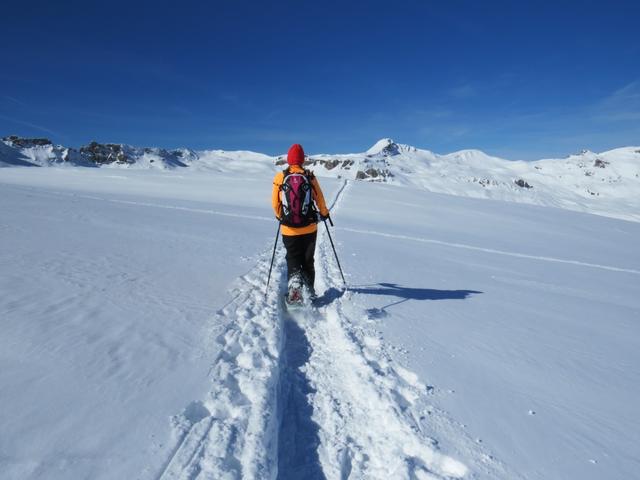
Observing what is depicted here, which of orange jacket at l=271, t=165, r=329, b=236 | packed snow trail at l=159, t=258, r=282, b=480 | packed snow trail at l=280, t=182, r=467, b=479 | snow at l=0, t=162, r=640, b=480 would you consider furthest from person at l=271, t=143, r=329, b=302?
packed snow trail at l=159, t=258, r=282, b=480

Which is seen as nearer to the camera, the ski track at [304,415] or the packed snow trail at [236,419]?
the packed snow trail at [236,419]

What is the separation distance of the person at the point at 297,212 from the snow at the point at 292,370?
1.77 feet

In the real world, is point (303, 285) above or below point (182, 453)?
above

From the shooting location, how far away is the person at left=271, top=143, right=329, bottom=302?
512cm

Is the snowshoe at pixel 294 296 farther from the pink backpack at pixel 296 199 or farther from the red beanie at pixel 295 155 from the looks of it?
the red beanie at pixel 295 155

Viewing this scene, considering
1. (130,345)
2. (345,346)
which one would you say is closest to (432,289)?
(345,346)

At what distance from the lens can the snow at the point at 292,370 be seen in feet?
7.77

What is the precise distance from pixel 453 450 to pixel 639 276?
439 inches

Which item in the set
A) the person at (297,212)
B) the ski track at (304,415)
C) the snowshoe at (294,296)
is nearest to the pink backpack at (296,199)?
the person at (297,212)

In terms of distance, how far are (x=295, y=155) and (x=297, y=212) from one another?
81 centimetres

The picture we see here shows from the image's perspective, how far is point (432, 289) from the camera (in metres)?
6.77

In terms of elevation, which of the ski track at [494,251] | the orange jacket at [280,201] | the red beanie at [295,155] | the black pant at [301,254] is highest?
the red beanie at [295,155]

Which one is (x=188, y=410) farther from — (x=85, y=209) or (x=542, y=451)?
(x=85, y=209)

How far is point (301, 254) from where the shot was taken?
17.9 feet
